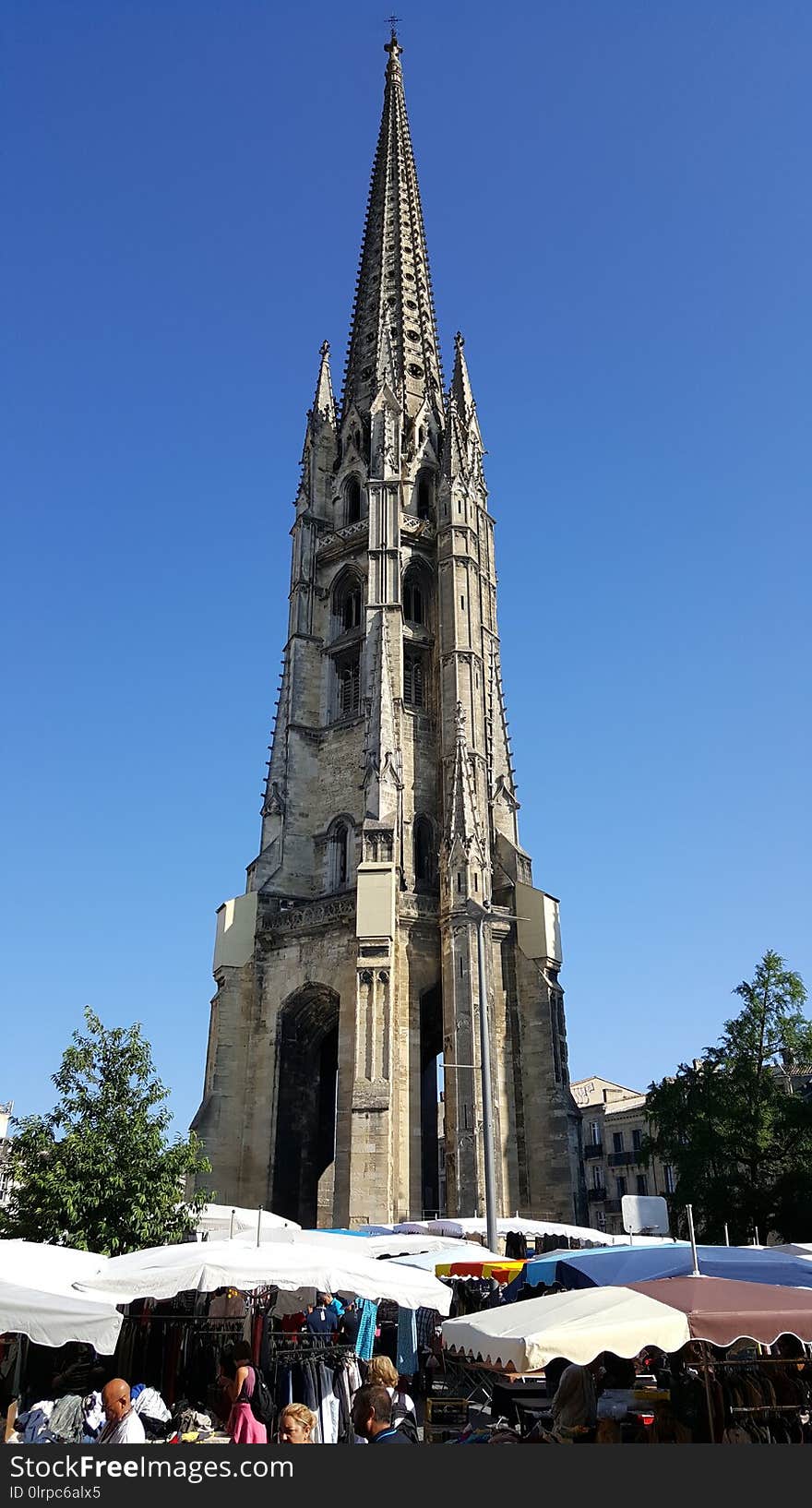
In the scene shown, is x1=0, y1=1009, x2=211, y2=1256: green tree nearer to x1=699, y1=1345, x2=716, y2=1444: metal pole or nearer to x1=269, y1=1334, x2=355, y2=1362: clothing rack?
x1=269, y1=1334, x2=355, y2=1362: clothing rack

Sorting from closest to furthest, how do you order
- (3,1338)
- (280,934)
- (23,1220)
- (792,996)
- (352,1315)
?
1. (3,1338)
2. (352,1315)
3. (23,1220)
4. (792,996)
5. (280,934)

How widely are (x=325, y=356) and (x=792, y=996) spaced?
3268cm

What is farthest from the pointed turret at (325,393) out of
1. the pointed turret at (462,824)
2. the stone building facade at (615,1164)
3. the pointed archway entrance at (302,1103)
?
the stone building facade at (615,1164)

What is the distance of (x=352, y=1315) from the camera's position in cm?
1361

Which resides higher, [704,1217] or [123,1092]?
[123,1092]

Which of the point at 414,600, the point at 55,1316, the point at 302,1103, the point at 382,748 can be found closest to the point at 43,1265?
the point at 55,1316

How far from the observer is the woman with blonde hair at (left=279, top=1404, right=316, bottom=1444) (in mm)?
5863

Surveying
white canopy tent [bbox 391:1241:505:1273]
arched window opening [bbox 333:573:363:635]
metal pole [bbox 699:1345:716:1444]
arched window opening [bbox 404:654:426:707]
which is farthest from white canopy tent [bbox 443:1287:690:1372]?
arched window opening [bbox 333:573:363:635]

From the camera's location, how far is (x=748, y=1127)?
1082 inches

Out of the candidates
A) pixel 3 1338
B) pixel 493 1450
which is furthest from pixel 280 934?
pixel 493 1450

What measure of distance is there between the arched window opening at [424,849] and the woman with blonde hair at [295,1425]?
27737 mm

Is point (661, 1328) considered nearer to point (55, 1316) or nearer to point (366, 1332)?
point (55, 1316)

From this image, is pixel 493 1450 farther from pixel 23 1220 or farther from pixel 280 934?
pixel 280 934

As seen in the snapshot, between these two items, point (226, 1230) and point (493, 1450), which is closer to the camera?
point (493, 1450)
